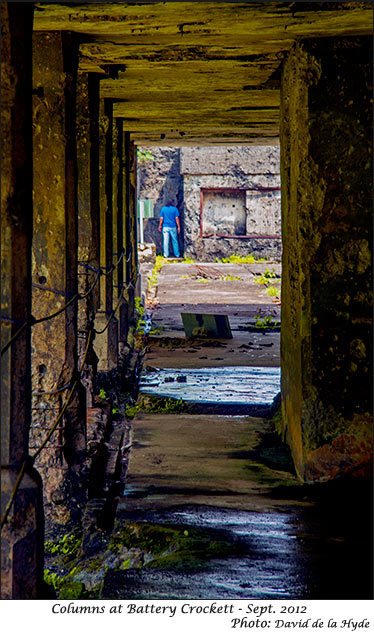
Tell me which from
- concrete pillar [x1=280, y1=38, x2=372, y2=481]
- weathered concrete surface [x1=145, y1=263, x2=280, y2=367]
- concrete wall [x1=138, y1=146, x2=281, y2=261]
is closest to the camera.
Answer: concrete pillar [x1=280, y1=38, x2=372, y2=481]

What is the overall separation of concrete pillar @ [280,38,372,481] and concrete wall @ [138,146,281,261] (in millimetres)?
17655

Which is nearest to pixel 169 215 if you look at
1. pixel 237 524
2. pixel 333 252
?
pixel 333 252

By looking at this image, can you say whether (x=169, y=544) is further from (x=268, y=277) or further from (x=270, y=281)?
(x=268, y=277)

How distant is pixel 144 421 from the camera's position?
18.1 feet

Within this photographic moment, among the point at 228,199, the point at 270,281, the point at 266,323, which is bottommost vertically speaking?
the point at 266,323

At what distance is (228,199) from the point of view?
2212 centimetres

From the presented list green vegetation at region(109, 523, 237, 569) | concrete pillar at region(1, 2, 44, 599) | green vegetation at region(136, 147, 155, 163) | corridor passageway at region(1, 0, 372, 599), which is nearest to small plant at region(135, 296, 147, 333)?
A: corridor passageway at region(1, 0, 372, 599)

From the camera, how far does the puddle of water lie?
6238 mm

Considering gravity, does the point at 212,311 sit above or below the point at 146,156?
below

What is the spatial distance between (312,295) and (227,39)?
160cm

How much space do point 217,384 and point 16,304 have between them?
438 centimetres

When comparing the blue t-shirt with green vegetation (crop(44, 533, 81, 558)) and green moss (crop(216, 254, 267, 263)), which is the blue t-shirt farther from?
green vegetation (crop(44, 533, 81, 558))

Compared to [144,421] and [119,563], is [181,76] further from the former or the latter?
[119,563]

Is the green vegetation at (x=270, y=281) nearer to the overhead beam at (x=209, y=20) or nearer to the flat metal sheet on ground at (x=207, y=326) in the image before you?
the flat metal sheet on ground at (x=207, y=326)
